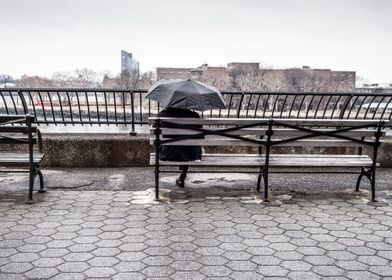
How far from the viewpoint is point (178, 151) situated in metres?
5.82

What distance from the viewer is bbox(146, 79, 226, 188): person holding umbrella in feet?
18.8

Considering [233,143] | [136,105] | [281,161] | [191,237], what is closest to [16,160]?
[191,237]

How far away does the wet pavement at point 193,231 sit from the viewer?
371cm

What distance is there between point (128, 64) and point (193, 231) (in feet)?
24.2

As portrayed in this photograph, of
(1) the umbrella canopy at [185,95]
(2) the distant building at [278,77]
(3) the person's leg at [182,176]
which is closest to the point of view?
(1) the umbrella canopy at [185,95]

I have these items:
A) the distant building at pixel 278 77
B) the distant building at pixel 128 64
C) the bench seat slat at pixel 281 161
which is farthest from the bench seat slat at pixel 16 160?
the distant building at pixel 278 77

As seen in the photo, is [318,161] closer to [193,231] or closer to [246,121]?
[246,121]

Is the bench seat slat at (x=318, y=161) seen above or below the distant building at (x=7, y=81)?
below

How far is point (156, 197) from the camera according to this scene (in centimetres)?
572

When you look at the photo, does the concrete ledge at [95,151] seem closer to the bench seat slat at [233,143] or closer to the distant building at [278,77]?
the bench seat slat at [233,143]

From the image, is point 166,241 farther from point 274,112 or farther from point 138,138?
point 274,112

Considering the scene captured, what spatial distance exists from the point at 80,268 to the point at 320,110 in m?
6.03

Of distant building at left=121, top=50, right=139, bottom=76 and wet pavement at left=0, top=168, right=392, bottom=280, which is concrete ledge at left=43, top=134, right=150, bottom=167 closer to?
wet pavement at left=0, top=168, right=392, bottom=280

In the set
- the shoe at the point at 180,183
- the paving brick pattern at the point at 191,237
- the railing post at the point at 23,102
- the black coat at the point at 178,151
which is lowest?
the paving brick pattern at the point at 191,237
